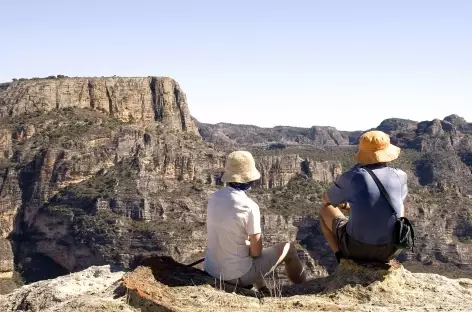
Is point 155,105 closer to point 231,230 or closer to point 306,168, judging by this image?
point 306,168

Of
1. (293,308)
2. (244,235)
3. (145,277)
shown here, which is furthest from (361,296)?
(145,277)

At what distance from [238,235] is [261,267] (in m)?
0.59

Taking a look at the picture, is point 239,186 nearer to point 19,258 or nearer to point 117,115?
point 19,258

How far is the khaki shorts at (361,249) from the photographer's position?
8.74m

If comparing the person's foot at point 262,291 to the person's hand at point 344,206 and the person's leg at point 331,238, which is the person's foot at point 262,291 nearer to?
the person's leg at point 331,238

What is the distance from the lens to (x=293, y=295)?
907 cm

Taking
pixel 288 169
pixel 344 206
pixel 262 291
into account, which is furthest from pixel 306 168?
pixel 262 291

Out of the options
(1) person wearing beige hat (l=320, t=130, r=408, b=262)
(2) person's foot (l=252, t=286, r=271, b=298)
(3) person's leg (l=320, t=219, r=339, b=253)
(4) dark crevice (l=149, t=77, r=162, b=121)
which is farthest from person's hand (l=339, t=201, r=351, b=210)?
(4) dark crevice (l=149, t=77, r=162, b=121)

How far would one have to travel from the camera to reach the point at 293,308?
8086 millimetres

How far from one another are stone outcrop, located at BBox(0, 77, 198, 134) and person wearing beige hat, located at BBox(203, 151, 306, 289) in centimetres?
8948

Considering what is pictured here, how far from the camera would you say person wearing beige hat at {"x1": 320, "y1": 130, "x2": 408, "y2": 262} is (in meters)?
8.64

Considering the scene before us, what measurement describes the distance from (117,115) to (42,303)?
91727 mm

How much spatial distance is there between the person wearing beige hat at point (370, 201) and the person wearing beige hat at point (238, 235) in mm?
1002

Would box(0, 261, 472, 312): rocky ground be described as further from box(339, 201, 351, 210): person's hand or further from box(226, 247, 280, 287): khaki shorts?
box(339, 201, 351, 210): person's hand
